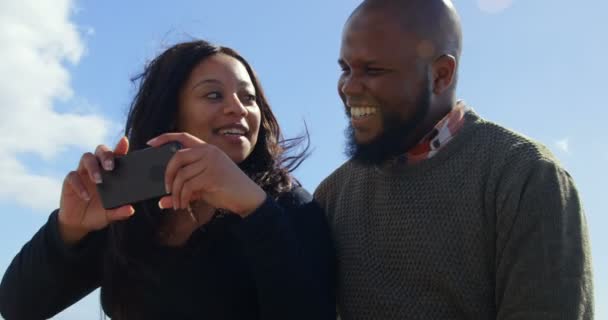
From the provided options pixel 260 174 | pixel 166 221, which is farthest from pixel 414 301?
pixel 166 221

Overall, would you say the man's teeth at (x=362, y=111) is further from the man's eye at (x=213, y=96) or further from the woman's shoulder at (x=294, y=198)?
the man's eye at (x=213, y=96)

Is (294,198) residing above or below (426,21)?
below

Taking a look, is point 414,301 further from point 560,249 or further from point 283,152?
point 283,152

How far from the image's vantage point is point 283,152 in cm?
478

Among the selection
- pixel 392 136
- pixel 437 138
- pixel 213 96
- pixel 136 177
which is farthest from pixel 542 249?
pixel 213 96

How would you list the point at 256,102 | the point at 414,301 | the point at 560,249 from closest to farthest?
the point at 560,249, the point at 414,301, the point at 256,102

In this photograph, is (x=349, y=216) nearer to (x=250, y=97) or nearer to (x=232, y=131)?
(x=232, y=131)

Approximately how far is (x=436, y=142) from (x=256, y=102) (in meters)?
1.45

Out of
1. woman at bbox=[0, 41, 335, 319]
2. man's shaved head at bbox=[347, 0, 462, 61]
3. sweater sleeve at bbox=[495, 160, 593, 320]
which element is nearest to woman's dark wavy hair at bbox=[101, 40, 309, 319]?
woman at bbox=[0, 41, 335, 319]

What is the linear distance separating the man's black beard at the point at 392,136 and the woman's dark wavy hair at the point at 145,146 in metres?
0.74

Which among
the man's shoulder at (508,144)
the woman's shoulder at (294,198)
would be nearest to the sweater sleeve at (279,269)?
the woman's shoulder at (294,198)

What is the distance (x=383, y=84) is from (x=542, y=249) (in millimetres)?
1163

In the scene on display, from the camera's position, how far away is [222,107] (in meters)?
4.25

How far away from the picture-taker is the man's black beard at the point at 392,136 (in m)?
3.70
